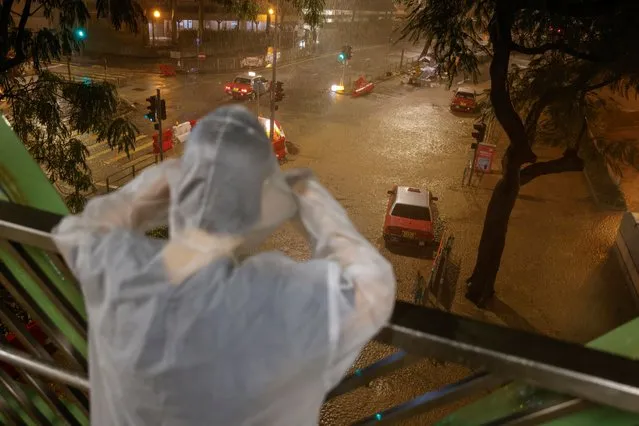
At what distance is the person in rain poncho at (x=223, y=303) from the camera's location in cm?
120

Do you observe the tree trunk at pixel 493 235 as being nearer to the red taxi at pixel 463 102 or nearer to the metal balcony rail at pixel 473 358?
the metal balcony rail at pixel 473 358

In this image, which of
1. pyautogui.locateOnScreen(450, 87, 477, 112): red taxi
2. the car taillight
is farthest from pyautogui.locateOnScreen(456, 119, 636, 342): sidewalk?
pyautogui.locateOnScreen(450, 87, 477, 112): red taxi

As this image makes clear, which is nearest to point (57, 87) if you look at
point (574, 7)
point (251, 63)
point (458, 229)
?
point (574, 7)

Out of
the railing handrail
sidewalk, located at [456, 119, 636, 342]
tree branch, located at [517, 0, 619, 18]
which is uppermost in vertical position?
tree branch, located at [517, 0, 619, 18]

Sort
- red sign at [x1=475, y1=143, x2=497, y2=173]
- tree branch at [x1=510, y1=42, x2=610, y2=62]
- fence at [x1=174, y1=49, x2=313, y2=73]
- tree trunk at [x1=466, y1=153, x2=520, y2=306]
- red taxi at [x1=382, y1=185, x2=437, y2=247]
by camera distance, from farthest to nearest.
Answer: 1. fence at [x1=174, y1=49, x2=313, y2=73]
2. red sign at [x1=475, y1=143, x2=497, y2=173]
3. red taxi at [x1=382, y1=185, x2=437, y2=247]
4. tree trunk at [x1=466, y1=153, x2=520, y2=306]
5. tree branch at [x1=510, y1=42, x2=610, y2=62]

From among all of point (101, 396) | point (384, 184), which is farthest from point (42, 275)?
point (384, 184)

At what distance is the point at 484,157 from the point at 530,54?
6831mm

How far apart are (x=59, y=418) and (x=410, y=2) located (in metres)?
8.65

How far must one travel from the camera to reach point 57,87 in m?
7.22

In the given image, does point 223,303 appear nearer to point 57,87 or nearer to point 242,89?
point 57,87

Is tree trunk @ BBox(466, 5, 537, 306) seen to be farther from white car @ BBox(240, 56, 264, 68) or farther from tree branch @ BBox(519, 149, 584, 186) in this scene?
A: white car @ BBox(240, 56, 264, 68)

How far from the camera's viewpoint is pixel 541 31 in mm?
8297

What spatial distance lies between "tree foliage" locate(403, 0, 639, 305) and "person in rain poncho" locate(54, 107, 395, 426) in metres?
7.36

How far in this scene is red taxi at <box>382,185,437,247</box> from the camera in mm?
11664
